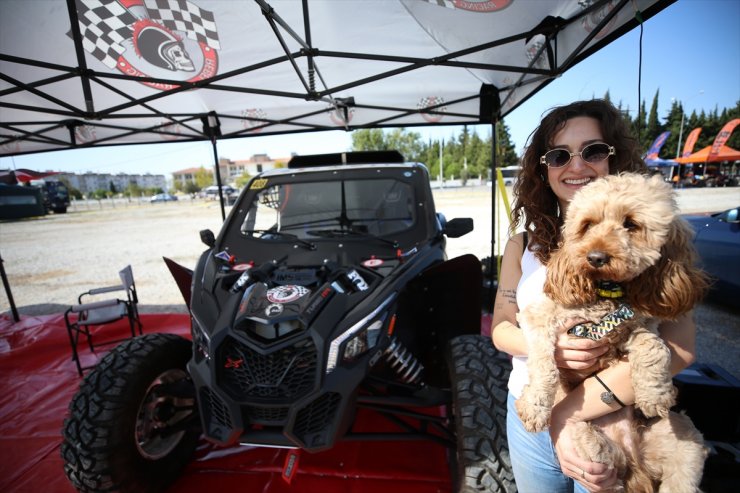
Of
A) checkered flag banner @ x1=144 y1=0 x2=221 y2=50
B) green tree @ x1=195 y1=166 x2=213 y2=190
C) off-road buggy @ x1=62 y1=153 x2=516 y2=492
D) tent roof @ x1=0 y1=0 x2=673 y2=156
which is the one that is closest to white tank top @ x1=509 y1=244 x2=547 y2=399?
off-road buggy @ x1=62 y1=153 x2=516 y2=492

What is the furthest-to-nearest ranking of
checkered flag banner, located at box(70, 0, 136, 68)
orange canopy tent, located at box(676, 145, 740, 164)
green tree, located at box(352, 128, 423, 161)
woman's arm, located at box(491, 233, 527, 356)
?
green tree, located at box(352, 128, 423, 161), orange canopy tent, located at box(676, 145, 740, 164), checkered flag banner, located at box(70, 0, 136, 68), woman's arm, located at box(491, 233, 527, 356)

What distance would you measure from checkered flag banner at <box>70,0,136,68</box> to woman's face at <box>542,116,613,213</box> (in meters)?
3.31

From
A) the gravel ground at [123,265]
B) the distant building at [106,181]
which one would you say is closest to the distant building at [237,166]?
the distant building at [106,181]

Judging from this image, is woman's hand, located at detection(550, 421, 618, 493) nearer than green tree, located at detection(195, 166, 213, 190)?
Yes

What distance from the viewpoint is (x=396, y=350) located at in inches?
83.7

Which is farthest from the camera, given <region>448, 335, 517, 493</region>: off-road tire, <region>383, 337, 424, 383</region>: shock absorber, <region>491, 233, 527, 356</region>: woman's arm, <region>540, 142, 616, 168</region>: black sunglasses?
<region>383, 337, 424, 383</region>: shock absorber

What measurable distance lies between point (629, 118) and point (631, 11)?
1717 millimetres

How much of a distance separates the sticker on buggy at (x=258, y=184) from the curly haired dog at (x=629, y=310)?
2.70m

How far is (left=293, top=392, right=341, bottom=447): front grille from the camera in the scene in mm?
1714

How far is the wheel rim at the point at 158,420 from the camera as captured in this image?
7.26 ft

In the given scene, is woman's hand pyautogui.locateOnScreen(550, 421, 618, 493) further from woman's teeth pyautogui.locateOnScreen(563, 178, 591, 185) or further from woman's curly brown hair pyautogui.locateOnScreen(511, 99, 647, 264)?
woman's teeth pyautogui.locateOnScreen(563, 178, 591, 185)

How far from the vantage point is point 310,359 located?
1.79m

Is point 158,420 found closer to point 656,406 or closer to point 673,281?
point 656,406

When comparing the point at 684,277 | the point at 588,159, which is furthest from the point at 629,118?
the point at 684,277
